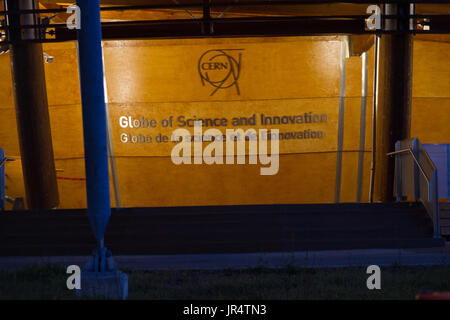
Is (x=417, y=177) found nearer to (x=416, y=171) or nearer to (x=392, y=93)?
(x=416, y=171)

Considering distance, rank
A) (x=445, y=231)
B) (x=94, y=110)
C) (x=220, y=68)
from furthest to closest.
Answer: (x=220, y=68), (x=445, y=231), (x=94, y=110)

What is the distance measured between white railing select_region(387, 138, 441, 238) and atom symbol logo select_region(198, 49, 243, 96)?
7.19m

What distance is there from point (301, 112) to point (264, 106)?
4.08 feet

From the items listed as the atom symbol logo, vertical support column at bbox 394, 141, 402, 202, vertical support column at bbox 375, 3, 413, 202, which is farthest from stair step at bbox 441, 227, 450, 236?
the atom symbol logo

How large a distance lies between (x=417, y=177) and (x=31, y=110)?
1016 centimetres

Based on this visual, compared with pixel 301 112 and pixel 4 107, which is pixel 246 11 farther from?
pixel 4 107

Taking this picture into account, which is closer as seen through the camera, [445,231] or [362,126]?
[445,231]

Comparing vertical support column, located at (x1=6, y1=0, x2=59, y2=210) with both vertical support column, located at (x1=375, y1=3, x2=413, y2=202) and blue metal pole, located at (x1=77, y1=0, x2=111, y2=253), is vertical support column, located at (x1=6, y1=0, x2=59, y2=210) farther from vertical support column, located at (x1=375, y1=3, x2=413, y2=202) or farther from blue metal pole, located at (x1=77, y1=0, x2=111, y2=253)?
vertical support column, located at (x1=375, y1=3, x2=413, y2=202)

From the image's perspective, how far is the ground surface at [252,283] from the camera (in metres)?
6.68

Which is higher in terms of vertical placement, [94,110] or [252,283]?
[94,110]

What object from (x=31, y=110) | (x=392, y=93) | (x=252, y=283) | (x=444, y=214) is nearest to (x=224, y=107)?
(x=392, y=93)

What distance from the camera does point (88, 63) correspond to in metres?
6.70

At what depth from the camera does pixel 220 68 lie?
60.2 feet
